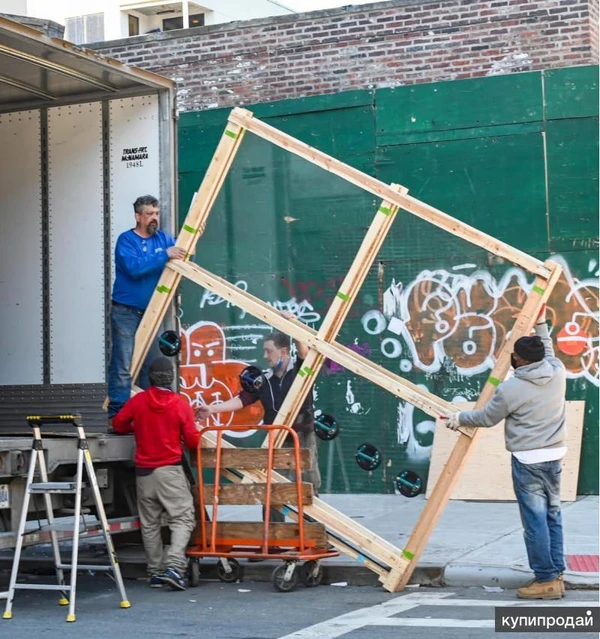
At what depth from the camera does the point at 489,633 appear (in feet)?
22.0

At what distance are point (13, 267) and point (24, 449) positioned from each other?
228cm

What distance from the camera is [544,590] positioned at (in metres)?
7.79

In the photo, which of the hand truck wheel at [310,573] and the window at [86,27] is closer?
the hand truck wheel at [310,573]

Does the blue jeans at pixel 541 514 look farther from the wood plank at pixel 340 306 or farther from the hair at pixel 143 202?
the hair at pixel 143 202

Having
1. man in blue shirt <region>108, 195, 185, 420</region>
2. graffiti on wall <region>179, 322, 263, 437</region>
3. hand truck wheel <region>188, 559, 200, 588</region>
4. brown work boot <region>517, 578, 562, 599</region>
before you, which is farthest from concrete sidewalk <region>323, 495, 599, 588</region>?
man in blue shirt <region>108, 195, 185, 420</region>

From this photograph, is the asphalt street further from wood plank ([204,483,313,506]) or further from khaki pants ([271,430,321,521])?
khaki pants ([271,430,321,521])

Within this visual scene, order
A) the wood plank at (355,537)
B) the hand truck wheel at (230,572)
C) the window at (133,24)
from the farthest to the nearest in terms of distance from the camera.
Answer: the window at (133,24) → the hand truck wheel at (230,572) → the wood plank at (355,537)

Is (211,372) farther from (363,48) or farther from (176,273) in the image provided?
(176,273)

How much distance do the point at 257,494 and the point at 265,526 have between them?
0.83ft

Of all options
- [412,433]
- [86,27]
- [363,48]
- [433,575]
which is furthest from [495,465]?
[86,27]

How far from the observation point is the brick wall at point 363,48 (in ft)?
41.7

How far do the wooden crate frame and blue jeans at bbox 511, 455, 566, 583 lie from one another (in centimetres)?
47

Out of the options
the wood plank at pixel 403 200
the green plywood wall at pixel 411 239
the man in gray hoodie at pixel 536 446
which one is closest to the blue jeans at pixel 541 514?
the man in gray hoodie at pixel 536 446

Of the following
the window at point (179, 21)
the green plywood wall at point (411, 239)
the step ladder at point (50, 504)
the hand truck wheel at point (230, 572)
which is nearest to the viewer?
the step ladder at point (50, 504)
